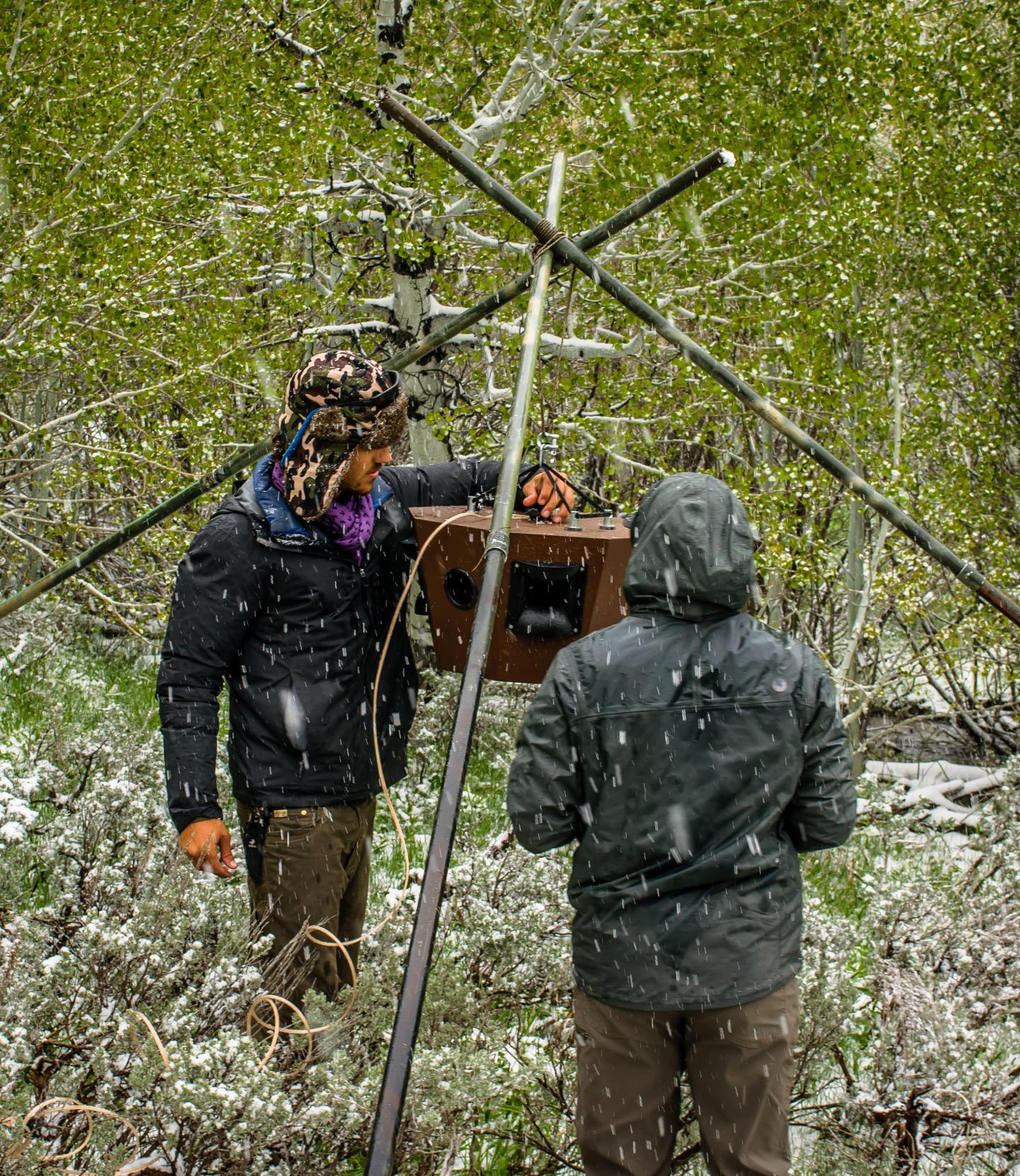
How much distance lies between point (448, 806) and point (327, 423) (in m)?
1.11

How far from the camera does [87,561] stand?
3727 millimetres

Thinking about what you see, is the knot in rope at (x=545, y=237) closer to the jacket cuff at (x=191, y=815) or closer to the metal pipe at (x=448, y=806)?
the metal pipe at (x=448, y=806)

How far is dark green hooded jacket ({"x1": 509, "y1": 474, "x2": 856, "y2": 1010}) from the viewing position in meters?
2.15

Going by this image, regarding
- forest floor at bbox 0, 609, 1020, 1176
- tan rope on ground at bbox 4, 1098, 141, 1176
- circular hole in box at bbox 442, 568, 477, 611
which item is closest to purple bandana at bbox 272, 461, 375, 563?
circular hole in box at bbox 442, 568, 477, 611

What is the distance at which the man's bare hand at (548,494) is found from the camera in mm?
2912

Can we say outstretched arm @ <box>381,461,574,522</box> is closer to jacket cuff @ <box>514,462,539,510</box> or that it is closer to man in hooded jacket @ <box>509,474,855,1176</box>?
jacket cuff @ <box>514,462,539,510</box>

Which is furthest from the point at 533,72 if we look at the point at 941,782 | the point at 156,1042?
the point at 941,782

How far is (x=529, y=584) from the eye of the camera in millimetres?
2719

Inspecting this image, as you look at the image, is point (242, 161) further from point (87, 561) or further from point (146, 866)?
point (146, 866)

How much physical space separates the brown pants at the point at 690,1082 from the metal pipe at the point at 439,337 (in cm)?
190

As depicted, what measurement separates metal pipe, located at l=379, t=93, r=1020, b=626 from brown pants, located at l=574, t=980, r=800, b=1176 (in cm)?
158

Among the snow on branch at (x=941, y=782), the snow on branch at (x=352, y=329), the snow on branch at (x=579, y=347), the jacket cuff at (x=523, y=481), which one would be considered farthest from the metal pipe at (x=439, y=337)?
the snow on branch at (x=941, y=782)

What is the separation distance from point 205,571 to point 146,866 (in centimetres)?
157

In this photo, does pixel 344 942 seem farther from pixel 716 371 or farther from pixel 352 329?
pixel 352 329
